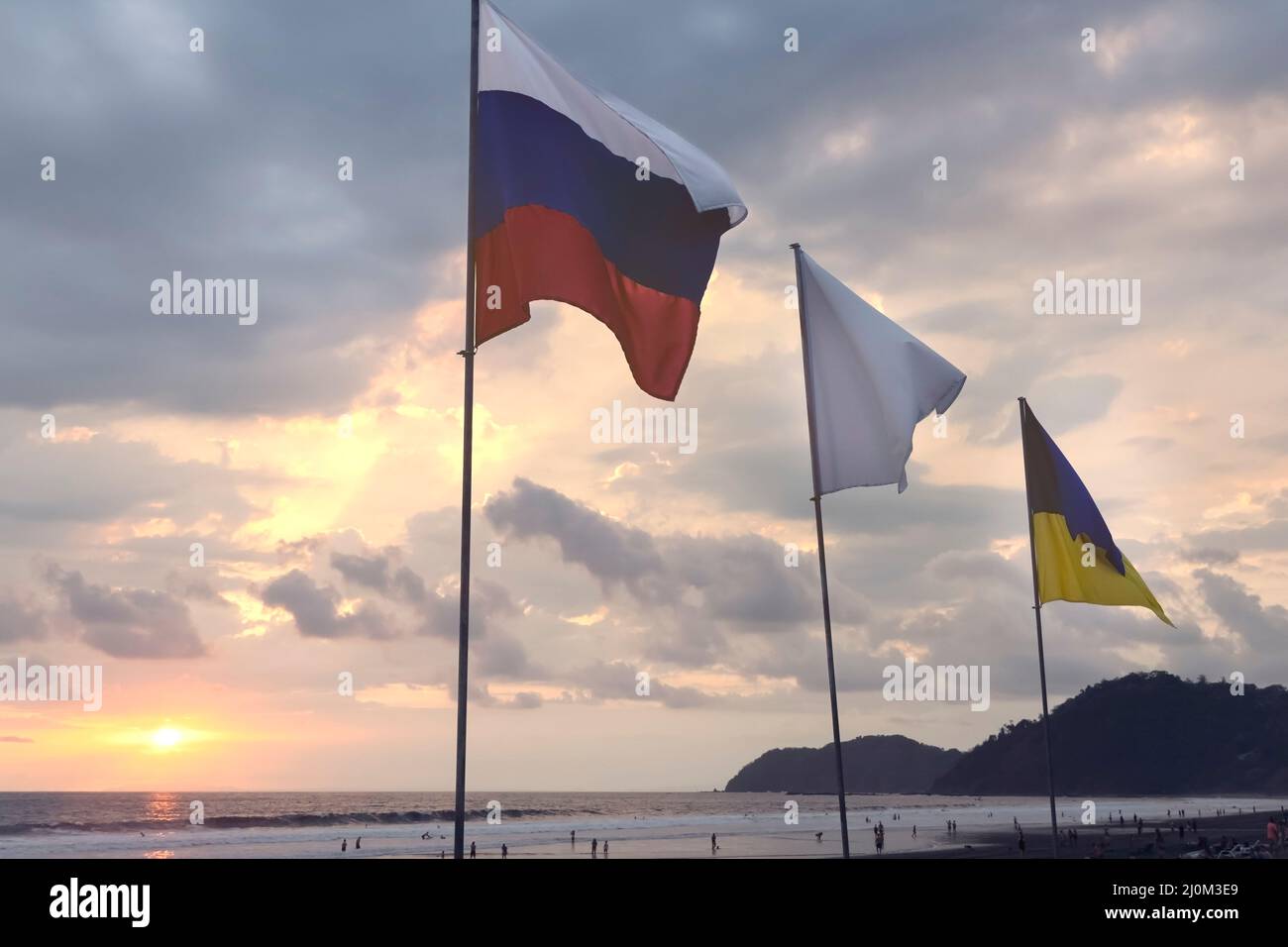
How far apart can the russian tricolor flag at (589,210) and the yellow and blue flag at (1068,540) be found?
13366 millimetres

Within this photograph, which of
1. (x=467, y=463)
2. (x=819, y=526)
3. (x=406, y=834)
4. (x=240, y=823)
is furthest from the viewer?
(x=240, y=823)

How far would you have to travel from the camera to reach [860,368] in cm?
1734

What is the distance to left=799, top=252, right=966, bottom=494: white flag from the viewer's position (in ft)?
55.7

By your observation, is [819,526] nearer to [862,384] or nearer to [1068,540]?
[862,384]

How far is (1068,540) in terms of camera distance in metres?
24.9

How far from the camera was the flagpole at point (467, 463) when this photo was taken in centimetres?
1070

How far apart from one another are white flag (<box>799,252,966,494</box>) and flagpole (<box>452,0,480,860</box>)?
20.5 feet

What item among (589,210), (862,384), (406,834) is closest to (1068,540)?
(862,384)

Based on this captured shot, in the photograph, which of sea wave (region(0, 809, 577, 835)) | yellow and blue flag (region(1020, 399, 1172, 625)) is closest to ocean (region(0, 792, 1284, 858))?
sea wave (region(0, 809, 577, 835))

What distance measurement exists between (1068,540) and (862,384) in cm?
959

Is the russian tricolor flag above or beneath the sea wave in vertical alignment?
above

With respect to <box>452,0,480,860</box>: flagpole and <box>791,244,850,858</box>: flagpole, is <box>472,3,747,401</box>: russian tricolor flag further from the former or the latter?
<box>791,244,850,858</box>: flagpole
